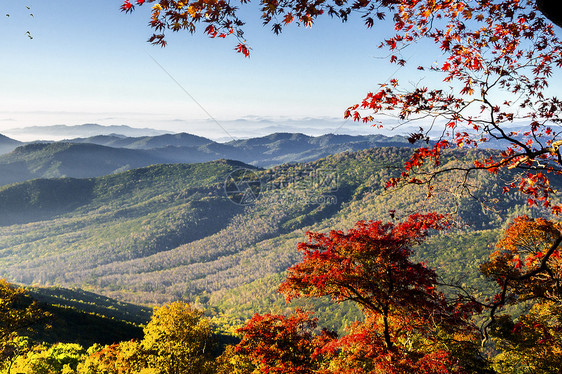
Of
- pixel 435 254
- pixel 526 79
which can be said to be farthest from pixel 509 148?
pixel 435 254

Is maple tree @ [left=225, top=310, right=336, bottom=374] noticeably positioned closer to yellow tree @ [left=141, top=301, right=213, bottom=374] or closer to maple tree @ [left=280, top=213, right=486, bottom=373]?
maple tree @ [left=280, top=213, right=486, bottom=373]

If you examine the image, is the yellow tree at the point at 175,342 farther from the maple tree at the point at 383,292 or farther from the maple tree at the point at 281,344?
the maple tree at the point at 383,292

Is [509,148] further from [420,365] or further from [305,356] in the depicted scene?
[305,356]

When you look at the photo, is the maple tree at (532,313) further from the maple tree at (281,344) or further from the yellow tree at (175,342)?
the yellow tree at (175,342)

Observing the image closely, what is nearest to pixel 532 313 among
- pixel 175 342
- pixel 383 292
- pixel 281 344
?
pixel 383 292

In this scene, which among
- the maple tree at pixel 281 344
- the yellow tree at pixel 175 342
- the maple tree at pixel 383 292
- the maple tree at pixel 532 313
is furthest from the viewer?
the yellow tree at pixel 175 342

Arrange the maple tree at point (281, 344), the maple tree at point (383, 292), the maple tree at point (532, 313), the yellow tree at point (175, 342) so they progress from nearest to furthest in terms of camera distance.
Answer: the maple tree at point (383, 292) → the maple tree at point (532, 313) → the maple tree at point (281, 344) → the yellow tree at point (175, 342)

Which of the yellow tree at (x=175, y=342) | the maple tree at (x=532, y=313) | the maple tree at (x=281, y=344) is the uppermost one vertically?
the maple tree at (x=532, y=313)

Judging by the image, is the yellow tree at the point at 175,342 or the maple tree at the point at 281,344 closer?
the maple tree at the point at 281,344

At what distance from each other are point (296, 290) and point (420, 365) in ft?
15.9

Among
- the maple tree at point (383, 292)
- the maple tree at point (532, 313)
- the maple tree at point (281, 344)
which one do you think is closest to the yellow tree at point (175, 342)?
the maple tree at point (281, 344)

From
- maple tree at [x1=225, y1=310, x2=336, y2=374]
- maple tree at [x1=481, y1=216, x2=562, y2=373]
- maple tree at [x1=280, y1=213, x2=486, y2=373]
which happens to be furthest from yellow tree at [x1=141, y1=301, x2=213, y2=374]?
maple tree at [x1=481, y1=216, x2=562, y2=373]

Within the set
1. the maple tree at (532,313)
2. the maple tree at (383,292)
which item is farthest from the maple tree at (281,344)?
the maple tree at (532,313)

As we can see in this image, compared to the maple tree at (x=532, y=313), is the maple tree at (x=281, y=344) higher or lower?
lower
